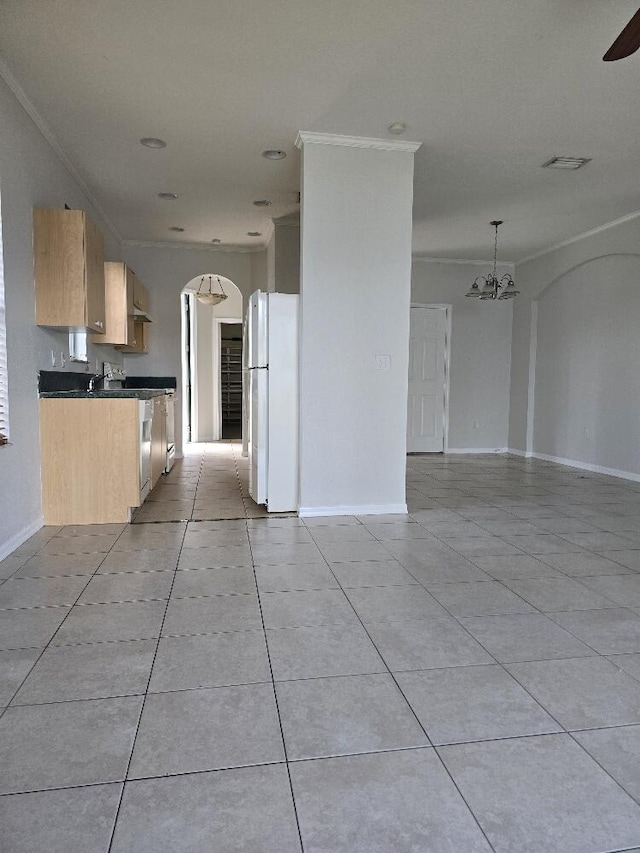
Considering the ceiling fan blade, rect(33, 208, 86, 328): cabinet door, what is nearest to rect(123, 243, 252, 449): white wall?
rect(33, 208, 86, 328): cabinet door

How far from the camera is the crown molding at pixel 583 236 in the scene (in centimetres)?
555

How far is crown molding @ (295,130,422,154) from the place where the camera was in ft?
12.3

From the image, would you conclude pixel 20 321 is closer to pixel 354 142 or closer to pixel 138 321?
pixel 354 142

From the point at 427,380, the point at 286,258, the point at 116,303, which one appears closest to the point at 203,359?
the point at 427,380

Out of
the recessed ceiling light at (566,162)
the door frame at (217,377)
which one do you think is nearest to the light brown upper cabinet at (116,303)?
the recessed ceiling light at (566,162)

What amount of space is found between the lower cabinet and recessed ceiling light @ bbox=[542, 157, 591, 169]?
3568 mm

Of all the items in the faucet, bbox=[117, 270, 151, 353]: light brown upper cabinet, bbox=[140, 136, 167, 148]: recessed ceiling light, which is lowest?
the faucet

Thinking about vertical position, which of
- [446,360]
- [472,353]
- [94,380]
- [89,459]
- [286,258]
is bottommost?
[89,459]

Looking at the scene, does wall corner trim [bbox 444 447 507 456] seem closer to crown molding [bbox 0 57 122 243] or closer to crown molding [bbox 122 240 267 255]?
crown molding [bbox 122 240 267 255]

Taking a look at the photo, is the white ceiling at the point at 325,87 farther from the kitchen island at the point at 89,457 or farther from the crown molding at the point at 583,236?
the kitchen island at the point at 89,457

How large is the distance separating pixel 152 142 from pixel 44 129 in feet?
2.28

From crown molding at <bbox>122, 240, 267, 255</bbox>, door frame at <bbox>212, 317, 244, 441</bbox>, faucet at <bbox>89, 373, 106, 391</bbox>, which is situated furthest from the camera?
door frame at <bbox>212, 317, 244, 441</bbox>

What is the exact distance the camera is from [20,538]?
322cm

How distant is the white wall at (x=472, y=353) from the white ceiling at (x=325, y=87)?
2614 millimetres
